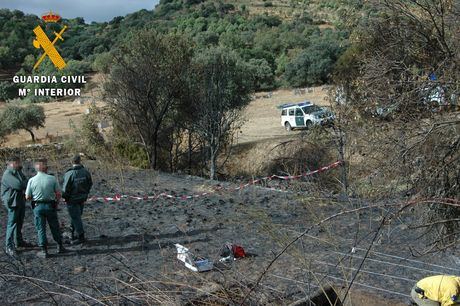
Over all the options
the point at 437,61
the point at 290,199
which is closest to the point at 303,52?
the point at 290,199

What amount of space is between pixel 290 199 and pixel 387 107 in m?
4.84

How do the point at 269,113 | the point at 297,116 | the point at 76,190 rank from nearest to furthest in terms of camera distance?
the point at 76,190
the point at 297,116
the point at 269,113

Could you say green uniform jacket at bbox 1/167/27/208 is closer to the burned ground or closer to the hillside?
the burned ground

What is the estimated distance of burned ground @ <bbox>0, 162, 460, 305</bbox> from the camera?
19.8ft

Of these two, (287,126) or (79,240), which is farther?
(287,126)

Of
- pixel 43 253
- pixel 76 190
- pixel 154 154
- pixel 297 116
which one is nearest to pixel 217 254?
pixel 76 190

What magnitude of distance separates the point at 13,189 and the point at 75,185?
0.97m

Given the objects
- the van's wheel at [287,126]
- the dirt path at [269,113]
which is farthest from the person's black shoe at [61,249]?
the van's wheel at [287,126]

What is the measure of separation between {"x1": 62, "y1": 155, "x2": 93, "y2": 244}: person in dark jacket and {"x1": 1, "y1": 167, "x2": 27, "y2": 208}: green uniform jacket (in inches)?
26.5

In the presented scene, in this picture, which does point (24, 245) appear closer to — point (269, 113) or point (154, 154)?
point (154, 154)

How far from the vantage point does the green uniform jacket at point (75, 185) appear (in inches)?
373

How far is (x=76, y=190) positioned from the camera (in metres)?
9.52

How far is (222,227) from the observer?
35.8ft

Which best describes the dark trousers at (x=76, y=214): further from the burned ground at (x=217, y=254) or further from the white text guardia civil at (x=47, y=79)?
the white text guardia civil at (x=47, y=79)
